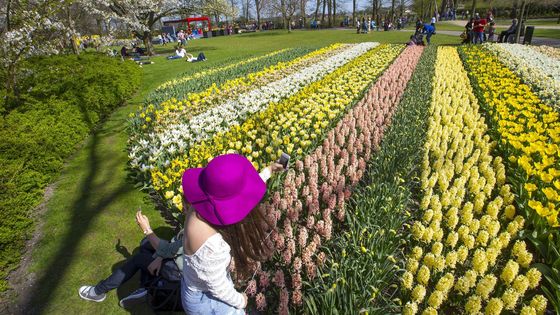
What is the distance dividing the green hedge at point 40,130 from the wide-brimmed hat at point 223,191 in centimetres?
A: 304

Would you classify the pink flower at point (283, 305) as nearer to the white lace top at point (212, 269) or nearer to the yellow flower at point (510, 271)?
the white lace top at point (212, 269)

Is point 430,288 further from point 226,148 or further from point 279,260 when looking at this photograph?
point 226,148

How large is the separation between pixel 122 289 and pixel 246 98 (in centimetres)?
487

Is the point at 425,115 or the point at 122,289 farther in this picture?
the point at 425,115

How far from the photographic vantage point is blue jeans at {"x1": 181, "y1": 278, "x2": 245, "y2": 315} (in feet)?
6.99

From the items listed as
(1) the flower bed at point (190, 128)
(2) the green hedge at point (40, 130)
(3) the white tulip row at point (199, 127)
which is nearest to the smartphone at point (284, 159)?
(1) the flower bed at point (190, 128)

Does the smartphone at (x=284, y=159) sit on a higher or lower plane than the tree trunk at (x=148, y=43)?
lower

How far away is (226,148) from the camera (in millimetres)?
5215

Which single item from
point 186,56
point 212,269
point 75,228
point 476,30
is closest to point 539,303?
point 212,269

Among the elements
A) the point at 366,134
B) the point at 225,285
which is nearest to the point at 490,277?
the point at 225,285

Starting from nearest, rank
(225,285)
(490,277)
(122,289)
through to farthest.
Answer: (225,285) → (490,277) → (122,289)

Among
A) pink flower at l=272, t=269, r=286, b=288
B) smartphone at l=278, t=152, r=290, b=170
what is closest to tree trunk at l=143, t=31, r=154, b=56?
smartphone at l=278, t=152, r=290, b=170

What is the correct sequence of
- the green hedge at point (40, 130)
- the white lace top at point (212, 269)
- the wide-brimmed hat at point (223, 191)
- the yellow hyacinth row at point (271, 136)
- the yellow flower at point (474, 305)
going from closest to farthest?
the wide-brimmed hat at point (223, 191) → the white lace top at point (212, 269) → the yellow flower at point (474, 305) → the green hedge at point (40, 130) → the yellow hyacinth row at point (271, 136)

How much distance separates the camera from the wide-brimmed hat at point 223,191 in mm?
1679
